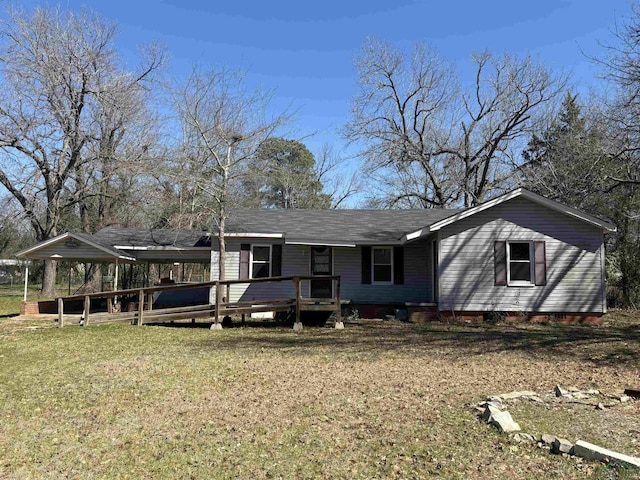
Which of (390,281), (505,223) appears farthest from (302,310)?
→ (505,223)

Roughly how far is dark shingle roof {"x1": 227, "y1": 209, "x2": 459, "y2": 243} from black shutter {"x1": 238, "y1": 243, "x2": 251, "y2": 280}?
640 millimetres

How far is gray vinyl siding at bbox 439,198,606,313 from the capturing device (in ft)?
43.7

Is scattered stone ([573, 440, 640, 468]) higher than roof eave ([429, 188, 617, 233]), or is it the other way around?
roof eave ([429, 188, 617, 233])

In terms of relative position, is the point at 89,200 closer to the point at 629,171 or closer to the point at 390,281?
the point at 390,281

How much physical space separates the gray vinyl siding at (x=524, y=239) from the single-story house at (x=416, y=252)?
0.03 metres

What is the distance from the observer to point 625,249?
1753cm

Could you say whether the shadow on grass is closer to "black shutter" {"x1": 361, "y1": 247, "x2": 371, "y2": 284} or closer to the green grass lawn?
the green grass lawn

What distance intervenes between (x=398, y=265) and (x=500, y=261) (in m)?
3.42

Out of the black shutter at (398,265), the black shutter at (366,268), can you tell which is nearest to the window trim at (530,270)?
the black shutter at (398,265)

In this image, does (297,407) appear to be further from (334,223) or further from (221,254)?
(334,223)

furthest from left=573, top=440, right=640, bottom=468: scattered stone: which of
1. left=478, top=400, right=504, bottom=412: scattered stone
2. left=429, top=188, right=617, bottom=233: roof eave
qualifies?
left=429, top=188, right=617, bottom=233: roof eave

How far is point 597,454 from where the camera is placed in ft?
12.4

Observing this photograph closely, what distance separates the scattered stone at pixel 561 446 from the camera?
3975 millimetres

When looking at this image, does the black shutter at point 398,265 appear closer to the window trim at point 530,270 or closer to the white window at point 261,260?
the window trim at point 530,270
